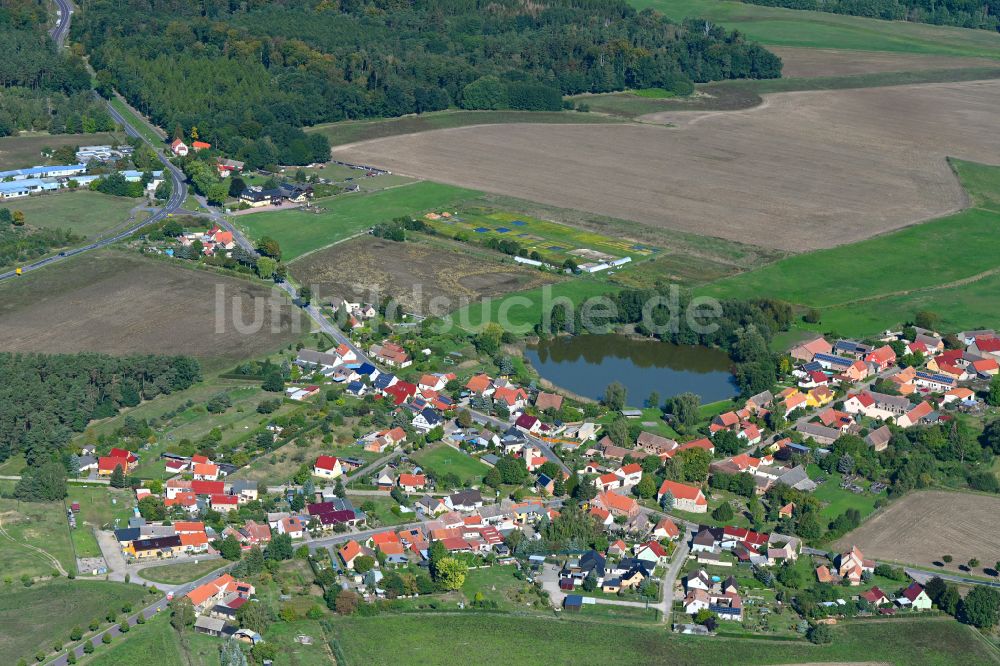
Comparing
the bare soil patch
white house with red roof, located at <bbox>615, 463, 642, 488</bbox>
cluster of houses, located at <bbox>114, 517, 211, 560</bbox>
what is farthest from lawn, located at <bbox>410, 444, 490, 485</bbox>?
the bare soil patch

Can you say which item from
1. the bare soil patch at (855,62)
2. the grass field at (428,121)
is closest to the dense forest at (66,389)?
the grass field at (428,121)

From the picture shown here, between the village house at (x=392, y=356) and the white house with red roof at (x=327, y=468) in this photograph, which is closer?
the white house with red roof at (x=327, y=468)

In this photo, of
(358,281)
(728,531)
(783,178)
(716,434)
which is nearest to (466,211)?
(358,281)

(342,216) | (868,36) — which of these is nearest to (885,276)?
(342,216)

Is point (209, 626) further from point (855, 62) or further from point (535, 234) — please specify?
point (855, 62)

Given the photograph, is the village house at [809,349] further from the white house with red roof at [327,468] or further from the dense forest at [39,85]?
the dense forest at [39,85]

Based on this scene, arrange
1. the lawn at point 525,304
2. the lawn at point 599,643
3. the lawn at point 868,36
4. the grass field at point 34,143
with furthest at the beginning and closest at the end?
the lawn at point 868,36 < the grass field at point 34,143 < the lawn at point 525,304 < the lawn at point 599,643
